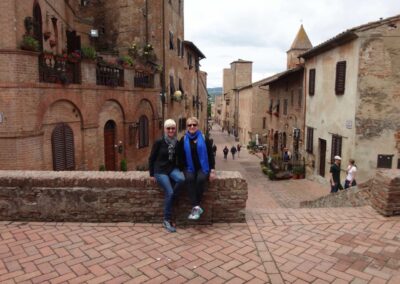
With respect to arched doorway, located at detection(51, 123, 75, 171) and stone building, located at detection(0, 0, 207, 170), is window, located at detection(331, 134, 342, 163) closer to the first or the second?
stone building, located at detection(0, 0, 207, 170)

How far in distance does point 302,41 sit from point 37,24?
37.1 m

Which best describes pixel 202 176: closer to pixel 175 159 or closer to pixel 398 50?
pixel 175 159

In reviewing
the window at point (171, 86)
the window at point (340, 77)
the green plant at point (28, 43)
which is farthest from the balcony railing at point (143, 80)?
the window at point (340, 77)

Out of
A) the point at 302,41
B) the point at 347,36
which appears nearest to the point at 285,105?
the point at 347,36

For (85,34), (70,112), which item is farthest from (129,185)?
(85,34)

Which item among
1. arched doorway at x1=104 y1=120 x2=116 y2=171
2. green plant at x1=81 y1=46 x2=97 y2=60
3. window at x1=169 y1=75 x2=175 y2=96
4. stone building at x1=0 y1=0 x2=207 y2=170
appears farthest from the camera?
window at x1=169 y1=75 x2=175 y2=96

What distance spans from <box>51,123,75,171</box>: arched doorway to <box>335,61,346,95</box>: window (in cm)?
1126

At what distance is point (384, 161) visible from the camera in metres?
13.2

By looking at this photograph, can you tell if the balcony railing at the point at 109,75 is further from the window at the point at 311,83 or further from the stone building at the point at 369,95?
the window at the point at 311,83

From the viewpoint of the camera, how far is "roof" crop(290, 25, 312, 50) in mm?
41688

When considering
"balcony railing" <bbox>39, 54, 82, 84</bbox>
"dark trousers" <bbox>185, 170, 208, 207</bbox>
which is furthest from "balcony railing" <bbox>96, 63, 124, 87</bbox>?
"dark trousers" <bbox>185, 170, 208, 207</bbox>

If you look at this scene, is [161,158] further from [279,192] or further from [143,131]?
[279,192]

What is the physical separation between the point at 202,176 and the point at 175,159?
1.76 feet

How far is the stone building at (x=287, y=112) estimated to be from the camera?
2061 centimetres
